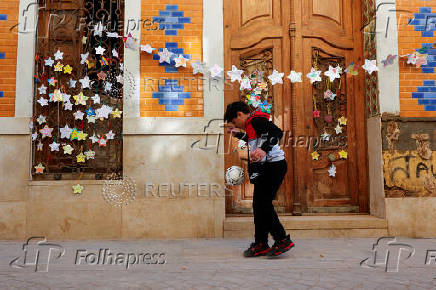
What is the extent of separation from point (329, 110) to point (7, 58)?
4.86 metres

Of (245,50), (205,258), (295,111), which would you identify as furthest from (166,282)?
(245,50)

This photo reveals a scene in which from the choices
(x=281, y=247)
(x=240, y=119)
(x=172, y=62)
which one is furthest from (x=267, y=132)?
(x=172, y=62)

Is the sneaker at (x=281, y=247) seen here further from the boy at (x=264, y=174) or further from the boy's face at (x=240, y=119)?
the boy's face at (x=240, y=119)

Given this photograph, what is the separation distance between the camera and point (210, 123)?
17.9 ft

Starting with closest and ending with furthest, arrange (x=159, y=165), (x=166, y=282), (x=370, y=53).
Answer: (x=166, y=282) < (x=159, y=165) < (x=370, y=53)

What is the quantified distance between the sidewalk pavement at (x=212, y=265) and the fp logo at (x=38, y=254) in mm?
10

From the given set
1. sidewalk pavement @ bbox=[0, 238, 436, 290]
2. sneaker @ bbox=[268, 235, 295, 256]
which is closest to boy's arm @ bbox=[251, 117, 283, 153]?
sneaker @ bbox=[268, 235, 295, 256]

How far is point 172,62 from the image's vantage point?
5.49 m

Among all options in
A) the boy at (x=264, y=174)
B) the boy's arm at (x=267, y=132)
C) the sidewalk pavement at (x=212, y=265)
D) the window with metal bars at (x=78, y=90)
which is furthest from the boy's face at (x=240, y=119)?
the window with metal bars at (x=78, y=90)

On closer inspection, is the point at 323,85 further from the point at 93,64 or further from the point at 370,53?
the point at 93,64

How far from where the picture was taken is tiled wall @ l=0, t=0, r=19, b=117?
538cm

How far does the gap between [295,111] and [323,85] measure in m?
0.65

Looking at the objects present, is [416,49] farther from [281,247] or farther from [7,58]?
[7,58]

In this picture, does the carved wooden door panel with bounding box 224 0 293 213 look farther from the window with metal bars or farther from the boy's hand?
the boy's hand
